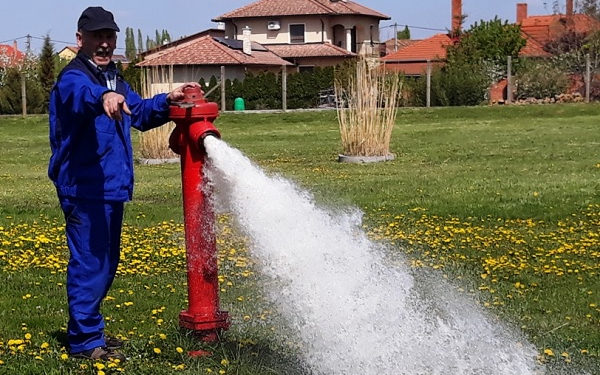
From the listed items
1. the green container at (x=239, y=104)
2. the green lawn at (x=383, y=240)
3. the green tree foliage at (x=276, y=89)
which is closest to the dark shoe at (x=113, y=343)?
the green lawn at (x=383, y=240)

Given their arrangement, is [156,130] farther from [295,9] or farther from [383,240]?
[295,9]

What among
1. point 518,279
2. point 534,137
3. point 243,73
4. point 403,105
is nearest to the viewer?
point 518,279

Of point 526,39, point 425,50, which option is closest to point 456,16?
point 526,39

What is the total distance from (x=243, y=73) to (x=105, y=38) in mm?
48724

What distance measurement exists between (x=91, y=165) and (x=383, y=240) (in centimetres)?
472

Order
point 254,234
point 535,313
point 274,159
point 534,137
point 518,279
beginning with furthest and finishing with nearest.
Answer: point 534,137, point 274,159, point 518,279, point 535,313, point 254,234

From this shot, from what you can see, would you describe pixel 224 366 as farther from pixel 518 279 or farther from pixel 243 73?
pixel 243 73

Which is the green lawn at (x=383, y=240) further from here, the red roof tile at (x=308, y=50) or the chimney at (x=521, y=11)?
the chimney at (x=521, y=11)

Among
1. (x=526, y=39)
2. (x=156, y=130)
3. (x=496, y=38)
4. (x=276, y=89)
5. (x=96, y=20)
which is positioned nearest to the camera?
(x=96, y=20)

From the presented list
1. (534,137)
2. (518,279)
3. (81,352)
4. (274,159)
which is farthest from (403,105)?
(81,352)

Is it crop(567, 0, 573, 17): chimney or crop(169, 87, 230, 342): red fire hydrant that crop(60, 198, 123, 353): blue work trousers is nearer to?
crop(169, 87, 230, 342): red fire hydrant

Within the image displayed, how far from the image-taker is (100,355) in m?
4.81

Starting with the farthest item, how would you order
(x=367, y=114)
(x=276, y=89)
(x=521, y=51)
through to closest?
(x=521, y=51) < (x=276, y=89) < (x=367, y=114)

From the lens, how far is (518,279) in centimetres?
705
